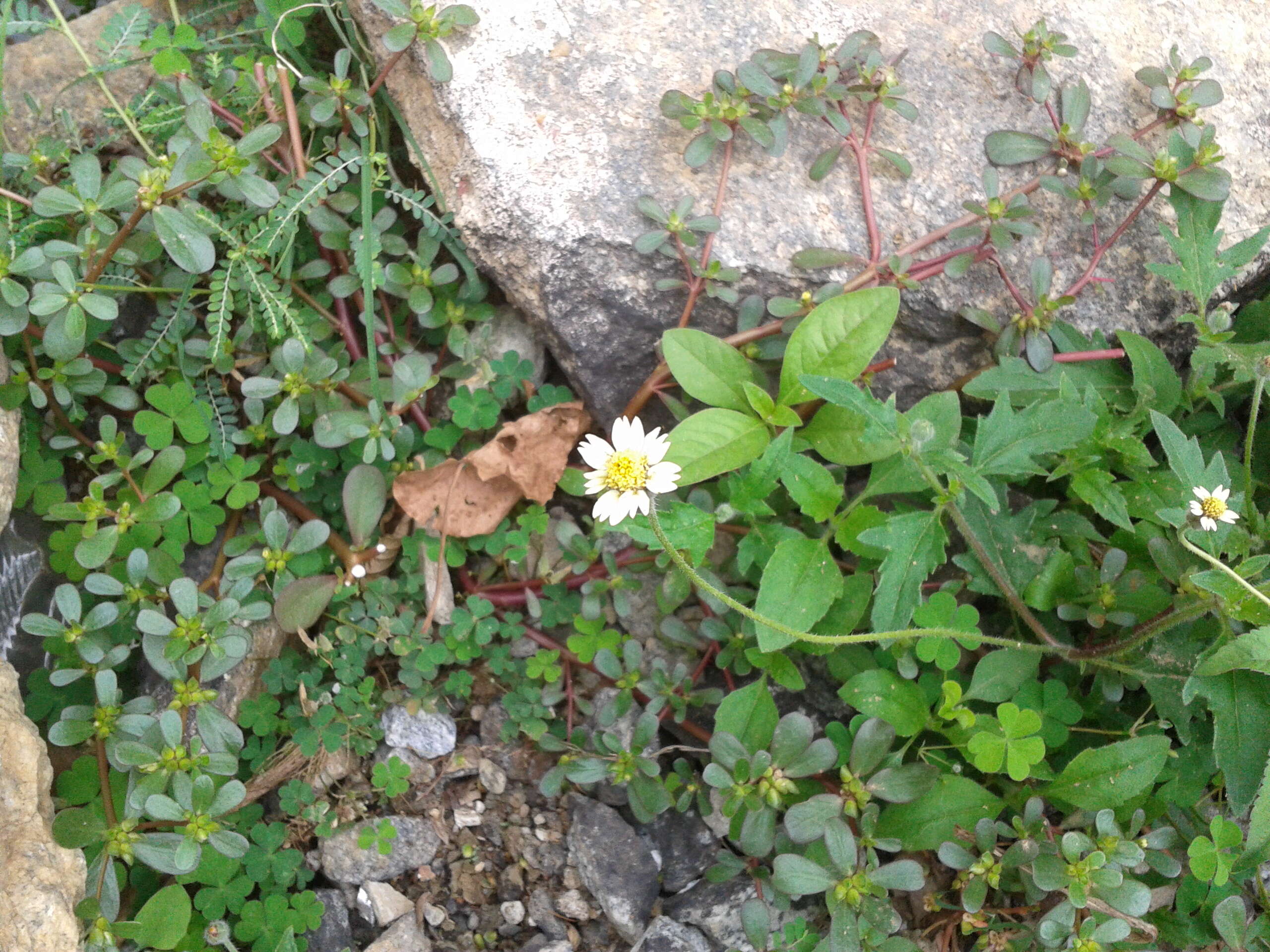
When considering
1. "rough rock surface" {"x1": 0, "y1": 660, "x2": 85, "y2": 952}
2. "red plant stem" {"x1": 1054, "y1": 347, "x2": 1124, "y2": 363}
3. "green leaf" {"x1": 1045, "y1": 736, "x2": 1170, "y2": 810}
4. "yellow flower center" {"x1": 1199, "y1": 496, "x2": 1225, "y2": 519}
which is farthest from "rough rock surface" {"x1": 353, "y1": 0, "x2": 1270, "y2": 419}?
"rough rock surface" {"x1": 0, "y1": 660, "x2": 85, "y2": 952}

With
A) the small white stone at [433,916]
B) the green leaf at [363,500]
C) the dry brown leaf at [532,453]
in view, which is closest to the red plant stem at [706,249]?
the dry brown leaf at [532,453]

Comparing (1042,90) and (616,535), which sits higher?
(1042,90)

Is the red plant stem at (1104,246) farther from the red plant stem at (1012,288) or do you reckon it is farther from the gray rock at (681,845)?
the gray rock at (681,845)

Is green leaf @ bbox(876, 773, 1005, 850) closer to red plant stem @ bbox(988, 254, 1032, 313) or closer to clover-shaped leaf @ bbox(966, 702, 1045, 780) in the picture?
clover-shaped leaf @ bbox(966, 702, 1045, 780)

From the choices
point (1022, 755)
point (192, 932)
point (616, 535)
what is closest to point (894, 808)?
point (1022, 755)

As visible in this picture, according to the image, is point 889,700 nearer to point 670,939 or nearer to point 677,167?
point 670,939

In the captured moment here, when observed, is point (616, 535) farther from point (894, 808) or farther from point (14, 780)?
point (14, 780)
